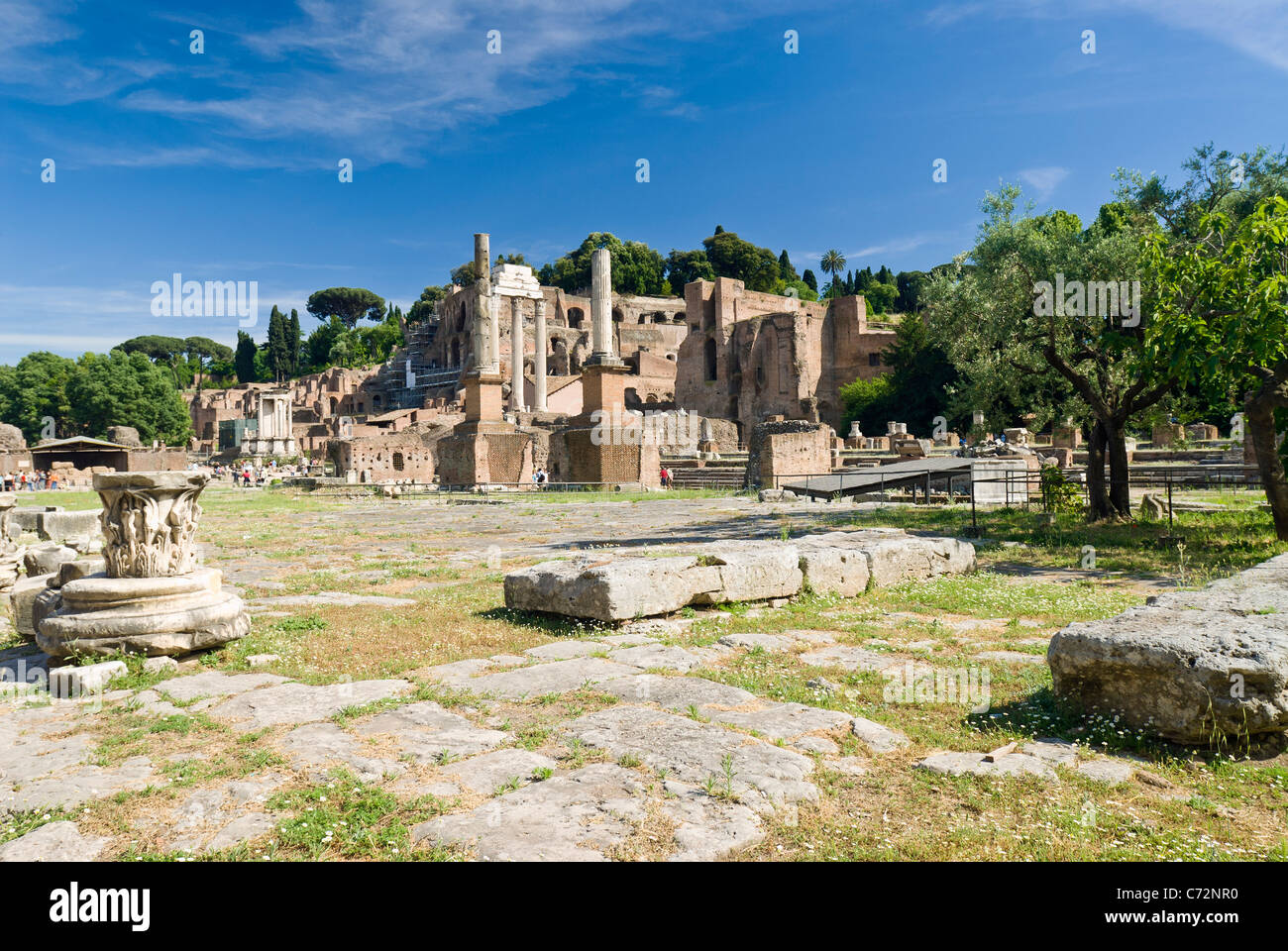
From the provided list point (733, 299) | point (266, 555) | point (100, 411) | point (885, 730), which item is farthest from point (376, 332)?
point (885, 730)

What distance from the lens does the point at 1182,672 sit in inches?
133

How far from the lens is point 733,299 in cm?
7581

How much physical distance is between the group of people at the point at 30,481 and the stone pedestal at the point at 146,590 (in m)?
41.2

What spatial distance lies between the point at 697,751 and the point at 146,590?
151 inches

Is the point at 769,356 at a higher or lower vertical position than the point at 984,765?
higher

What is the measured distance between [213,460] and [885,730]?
233ft

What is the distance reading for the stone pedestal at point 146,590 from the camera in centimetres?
488

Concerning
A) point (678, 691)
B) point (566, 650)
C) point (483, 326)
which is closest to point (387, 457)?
point (483, 326)

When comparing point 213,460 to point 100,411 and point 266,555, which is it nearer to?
point 100,411

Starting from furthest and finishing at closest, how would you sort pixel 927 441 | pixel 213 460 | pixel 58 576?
pixel 213 460, pixel 927 441, pixel 58 576

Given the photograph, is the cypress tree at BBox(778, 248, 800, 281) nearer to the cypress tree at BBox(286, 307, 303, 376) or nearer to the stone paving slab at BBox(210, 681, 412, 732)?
the cypress tree at BBox(286, 307, 303, 376)

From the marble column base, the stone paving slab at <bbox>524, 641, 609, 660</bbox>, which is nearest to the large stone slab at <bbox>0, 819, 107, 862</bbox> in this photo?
the marble column base

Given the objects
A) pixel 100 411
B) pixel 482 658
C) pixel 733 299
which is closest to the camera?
pixel 482 658

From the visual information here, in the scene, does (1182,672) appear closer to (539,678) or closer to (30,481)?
(539,678)
